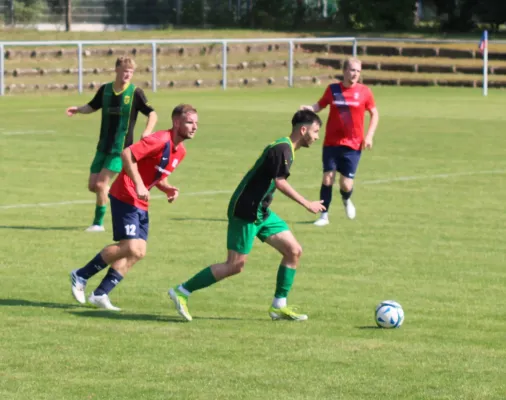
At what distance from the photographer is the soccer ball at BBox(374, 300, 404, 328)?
1036 centimetres

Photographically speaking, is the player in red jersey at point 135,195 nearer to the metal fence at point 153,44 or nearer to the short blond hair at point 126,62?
the short blond hair at point 126,62

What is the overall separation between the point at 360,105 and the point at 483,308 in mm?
6163

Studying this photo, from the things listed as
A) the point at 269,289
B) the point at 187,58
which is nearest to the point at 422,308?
the point at 269,289

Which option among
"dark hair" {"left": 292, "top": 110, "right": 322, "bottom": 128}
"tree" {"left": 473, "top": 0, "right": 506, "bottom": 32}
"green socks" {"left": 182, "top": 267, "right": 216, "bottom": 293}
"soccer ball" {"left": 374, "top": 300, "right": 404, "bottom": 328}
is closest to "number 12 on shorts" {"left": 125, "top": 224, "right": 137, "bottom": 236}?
"green socks" {"left": 182, "top": 267, "right": 216, "bottom": 293}

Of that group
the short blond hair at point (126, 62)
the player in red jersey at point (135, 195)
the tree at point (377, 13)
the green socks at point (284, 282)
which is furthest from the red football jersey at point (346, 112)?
the tree at point (377, 13)

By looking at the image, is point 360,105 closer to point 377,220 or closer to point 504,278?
point 377,220

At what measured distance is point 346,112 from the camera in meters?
17.0

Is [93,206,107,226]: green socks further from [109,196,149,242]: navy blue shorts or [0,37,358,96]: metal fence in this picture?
[0,37,358,96]: metal fence

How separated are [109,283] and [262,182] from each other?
165 cm

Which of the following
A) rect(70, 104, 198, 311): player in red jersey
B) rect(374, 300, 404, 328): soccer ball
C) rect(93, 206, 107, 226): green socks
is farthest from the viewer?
rect(93, 206, 107, 226): green socks

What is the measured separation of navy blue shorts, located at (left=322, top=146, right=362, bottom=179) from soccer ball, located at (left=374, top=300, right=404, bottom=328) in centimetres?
681

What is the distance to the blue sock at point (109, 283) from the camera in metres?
11.1

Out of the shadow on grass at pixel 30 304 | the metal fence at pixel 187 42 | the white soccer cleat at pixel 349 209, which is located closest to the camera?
the shadow on grass at pixel 30 304

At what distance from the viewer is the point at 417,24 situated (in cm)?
6338
